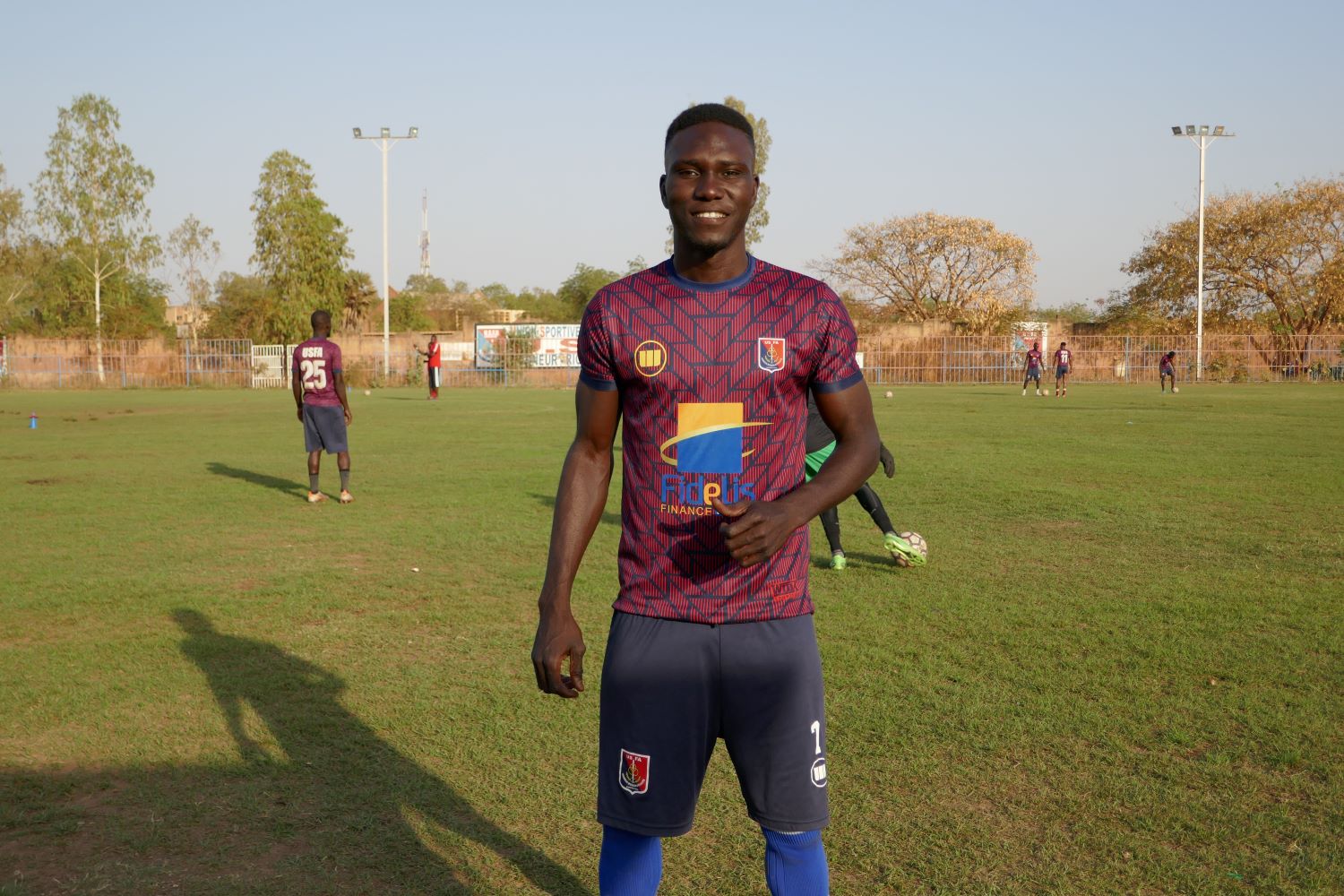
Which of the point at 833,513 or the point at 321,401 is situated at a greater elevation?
the point at 321,401

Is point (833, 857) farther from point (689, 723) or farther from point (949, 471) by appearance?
point (949, 471)

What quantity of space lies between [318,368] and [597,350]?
1045 cm

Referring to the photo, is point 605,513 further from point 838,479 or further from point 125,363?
point 125,363

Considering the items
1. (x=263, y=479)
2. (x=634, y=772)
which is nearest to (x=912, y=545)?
(x=634, y=772)

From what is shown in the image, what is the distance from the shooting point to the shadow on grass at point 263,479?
13844mm

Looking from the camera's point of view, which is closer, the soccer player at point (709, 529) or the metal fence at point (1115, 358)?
the soccer player at point (709, 529)

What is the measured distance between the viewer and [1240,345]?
4891 centimetres

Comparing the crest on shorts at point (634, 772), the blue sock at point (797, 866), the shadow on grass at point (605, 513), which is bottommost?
the shadow on grass at point (605, 513)

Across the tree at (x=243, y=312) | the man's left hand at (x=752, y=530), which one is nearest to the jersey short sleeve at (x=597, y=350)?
the man's left hand at (x=752, y=530)

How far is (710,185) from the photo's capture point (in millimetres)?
2646

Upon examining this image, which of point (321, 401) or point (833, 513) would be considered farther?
point (321, 401)

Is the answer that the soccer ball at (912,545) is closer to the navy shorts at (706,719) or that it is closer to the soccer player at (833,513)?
the soccer player at (833,513)

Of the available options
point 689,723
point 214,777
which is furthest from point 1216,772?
point 214,777

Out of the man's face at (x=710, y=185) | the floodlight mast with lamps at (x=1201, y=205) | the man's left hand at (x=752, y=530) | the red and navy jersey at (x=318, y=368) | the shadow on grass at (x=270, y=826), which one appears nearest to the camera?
the man's left hand at (x=752, y=530)
